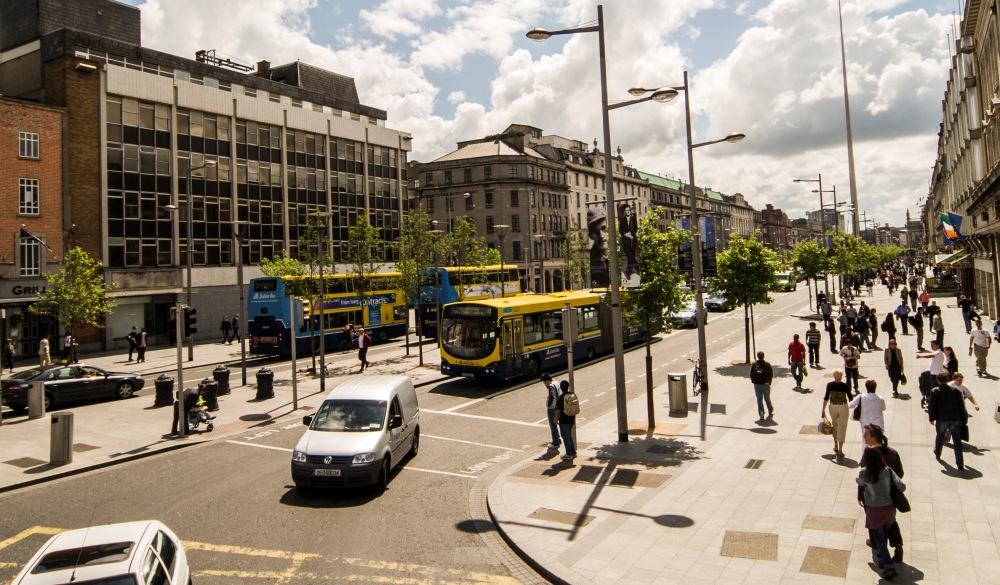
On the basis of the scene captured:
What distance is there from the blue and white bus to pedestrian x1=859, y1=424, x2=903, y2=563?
946 inches

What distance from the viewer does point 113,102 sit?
39562mm

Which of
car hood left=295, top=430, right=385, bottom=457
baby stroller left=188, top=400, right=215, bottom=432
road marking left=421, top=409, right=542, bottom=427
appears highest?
car hood left=295, top=430, right=385, bottom=457

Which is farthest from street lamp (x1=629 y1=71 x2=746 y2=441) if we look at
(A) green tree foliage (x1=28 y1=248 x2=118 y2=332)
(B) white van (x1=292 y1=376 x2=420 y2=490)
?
(A) green tree foliage (x1=28 y1=248 x2=118 y2=332)

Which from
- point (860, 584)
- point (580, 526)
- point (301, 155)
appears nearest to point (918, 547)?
point (860, 584)

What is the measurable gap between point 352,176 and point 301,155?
5537 mm

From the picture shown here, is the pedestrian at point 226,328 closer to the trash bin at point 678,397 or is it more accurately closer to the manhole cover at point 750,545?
the trash bin at point 678,397

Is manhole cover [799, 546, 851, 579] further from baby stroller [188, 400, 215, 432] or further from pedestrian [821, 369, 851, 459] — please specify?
baby stroller [188, 400, 215, 432]

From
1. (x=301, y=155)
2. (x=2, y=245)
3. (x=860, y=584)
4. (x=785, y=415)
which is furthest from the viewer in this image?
(x=301, y=155)

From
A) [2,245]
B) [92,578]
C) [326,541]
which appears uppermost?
[2,245]

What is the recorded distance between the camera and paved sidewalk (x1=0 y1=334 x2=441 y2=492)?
1528 cm

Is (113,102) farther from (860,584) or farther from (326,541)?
(860,584)

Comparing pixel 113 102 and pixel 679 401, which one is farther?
pixel 113 102

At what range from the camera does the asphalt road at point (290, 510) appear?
902cm

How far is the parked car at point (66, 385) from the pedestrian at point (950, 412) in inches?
963
